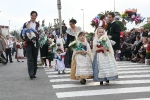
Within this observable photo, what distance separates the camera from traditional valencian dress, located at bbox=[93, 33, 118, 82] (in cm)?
774

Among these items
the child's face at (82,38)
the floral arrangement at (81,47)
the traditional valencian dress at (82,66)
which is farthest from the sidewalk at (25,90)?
the child's face at (82,38)

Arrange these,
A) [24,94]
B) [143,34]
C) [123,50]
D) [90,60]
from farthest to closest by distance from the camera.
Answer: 1. [123,50]
2. [143,34]
3. [90,60]
4. [24,94]

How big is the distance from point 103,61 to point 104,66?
127mm

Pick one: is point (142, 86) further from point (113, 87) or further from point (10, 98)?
point (10, 98)

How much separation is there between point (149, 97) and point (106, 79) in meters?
1.70

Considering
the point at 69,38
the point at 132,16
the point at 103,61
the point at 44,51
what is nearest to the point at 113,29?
the point at 69,38

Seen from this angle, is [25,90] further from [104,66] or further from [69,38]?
[69,38]

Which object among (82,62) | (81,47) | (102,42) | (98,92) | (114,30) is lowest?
(98,92)

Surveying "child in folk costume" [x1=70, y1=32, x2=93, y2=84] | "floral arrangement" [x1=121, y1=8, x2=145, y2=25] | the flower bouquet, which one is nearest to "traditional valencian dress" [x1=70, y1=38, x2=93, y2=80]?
"child in folk costume" [x1=70, y1=32, x2=93, y2=84]

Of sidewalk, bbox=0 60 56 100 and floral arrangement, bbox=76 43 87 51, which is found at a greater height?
floral arrangement, bbox=76 43 87 51

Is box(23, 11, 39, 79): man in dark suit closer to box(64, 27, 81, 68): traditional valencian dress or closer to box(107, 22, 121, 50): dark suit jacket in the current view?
box(64, 27, 81, 68): traditional valencian dress

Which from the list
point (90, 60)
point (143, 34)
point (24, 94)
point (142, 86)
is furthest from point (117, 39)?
point (143, 34)

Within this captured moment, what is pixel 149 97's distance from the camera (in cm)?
626

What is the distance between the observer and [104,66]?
7.77m
